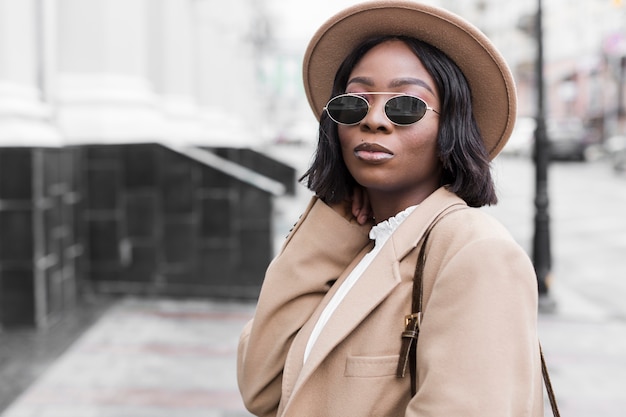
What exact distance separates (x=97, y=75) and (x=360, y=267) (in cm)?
625

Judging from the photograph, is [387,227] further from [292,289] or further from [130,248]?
[130,248]

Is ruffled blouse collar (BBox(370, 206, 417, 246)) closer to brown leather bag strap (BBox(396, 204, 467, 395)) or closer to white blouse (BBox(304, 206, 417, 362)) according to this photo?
white blouse (BBox(304, 206, 417, 362))

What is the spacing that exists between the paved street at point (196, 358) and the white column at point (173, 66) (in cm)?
425

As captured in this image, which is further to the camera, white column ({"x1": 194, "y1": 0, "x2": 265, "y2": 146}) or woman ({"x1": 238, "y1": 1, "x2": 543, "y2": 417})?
white column ({"x1": 194, "y1": 0, "x2": 265, "y2": 146})

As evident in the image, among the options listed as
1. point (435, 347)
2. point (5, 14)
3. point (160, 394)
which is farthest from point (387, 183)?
point (5, 14)

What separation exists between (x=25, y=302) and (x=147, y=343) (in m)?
0.91

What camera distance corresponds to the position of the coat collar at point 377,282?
138cm

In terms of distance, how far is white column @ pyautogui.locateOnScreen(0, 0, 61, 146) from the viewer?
5502 mm

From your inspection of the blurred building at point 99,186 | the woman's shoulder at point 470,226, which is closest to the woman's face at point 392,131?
the woman's shoulder at point 470,226

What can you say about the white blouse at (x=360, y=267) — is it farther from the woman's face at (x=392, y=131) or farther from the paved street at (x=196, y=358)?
the paved street at (x=196, y=358)

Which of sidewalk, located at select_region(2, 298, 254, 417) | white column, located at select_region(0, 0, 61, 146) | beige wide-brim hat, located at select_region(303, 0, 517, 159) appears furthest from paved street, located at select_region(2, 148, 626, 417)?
white column, located at select_region(0, 0, 61, 146)

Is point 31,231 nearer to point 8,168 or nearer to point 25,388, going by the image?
point 8,168

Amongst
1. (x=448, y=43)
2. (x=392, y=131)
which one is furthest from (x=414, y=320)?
(x=448, y=43)

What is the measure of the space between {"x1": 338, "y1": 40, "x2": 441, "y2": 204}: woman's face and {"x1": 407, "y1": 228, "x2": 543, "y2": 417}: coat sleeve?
11.5 inches
